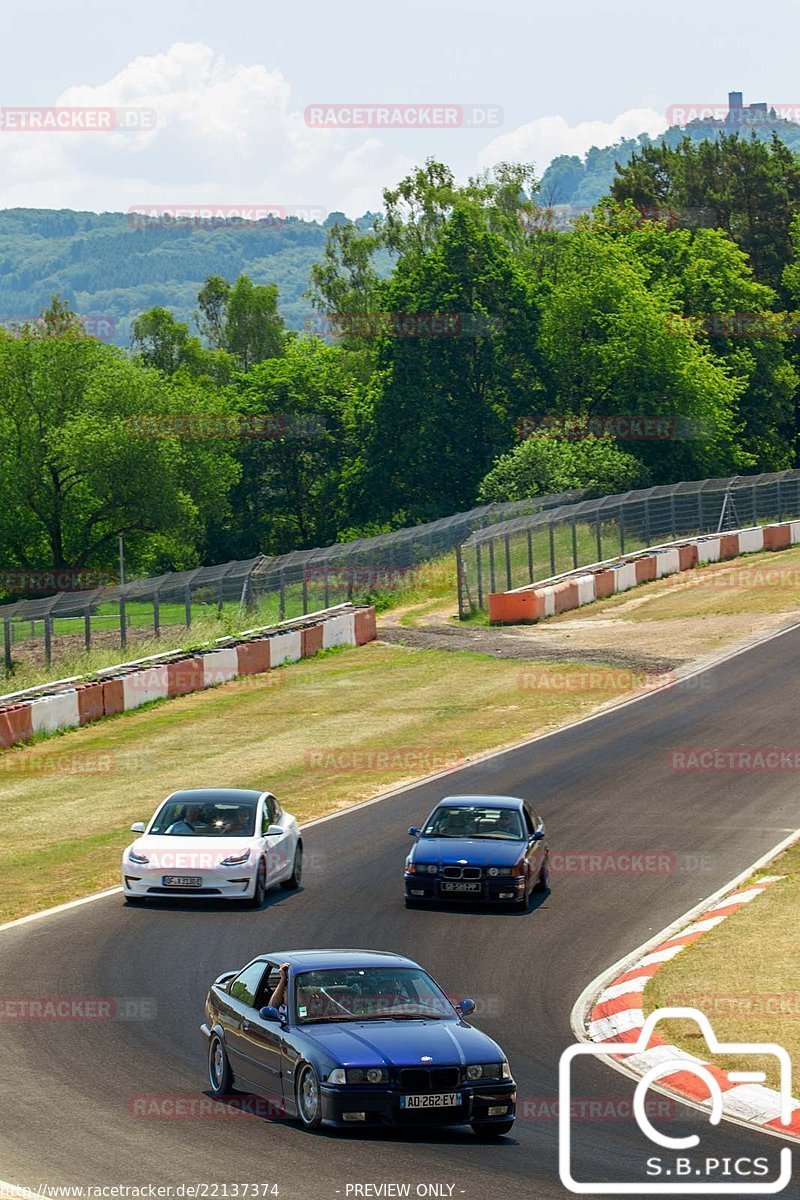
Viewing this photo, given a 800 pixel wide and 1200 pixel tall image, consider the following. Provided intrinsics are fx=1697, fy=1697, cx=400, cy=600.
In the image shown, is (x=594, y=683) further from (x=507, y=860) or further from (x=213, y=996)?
(x=213, y=996)

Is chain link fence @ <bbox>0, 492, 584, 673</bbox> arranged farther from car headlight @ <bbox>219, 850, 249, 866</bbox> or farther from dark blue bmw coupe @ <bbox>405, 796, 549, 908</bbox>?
dark blue bmw coupe @ <bbox>405, 796, 549, 908</bbox>

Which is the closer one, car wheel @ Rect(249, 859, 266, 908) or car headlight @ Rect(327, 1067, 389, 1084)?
car headlight @ Rect(327, 1067, 389, 1084)

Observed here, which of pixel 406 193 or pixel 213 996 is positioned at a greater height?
pixel 406 193

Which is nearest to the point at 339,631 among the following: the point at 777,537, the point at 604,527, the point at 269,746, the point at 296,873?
the point at 269,746

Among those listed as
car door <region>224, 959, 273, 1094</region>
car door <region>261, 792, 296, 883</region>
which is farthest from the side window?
car door <region>261, 792, 296, 883</region>

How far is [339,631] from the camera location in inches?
1896

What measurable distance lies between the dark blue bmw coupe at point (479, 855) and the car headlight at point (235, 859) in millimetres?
2054

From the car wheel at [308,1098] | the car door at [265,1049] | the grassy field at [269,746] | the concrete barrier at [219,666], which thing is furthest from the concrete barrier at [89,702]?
the car wheel at [308,1098]

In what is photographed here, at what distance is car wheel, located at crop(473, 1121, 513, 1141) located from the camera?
12008 mm

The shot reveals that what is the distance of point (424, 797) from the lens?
29094 mm

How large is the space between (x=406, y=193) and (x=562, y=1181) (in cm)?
11269

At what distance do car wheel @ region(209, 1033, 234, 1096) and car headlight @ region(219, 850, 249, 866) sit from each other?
7.68 m

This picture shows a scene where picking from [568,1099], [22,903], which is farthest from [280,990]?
[22,903]

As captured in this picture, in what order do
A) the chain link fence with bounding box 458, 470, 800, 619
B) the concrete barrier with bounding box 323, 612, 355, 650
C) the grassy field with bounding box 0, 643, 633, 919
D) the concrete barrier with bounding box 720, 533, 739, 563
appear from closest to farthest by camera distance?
1. the grassy field with bounding box 0, 643, 633, 919
2. the concrete barrier with bounding box 323, 612, 355, 650
3. the chain link fence with bounding box 458, 470, 800, 619
4. the concrete barrier with bounding box 720, 533, 739, 563
